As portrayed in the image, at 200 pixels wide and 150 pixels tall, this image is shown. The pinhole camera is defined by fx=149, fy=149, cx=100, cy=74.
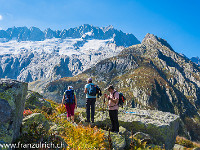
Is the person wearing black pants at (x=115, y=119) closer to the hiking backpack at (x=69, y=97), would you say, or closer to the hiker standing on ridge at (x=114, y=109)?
the hiker standing on ridge at (x=114, y=109)

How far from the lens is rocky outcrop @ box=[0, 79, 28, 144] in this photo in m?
Result: 4.88

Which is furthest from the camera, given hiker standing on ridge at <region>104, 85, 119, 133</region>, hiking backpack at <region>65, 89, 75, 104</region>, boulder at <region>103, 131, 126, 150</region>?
hiking backpack at <region>65, 89, 75, 104</region>

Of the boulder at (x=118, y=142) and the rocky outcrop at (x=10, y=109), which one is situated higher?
the rocky outcrop at (x=10, y=109)

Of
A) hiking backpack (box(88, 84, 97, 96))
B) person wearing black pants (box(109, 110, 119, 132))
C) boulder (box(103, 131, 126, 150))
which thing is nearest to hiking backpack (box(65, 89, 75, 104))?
hiking backpack (box(88, 84, 97, 96))

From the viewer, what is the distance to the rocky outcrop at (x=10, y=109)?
192 inches

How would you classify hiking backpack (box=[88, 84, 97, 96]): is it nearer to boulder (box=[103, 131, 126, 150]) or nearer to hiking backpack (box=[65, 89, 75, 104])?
hiking backpack (box=[65, 89, 75, 104])

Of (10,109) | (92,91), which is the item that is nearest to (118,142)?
(92,91)

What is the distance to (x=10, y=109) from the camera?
517 centimetres

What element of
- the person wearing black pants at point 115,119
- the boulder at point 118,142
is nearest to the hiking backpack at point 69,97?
the person wearing black pants at point 115,119

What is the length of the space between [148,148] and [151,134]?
2654 mm

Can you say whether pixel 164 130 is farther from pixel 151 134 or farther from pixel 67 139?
pixel 67 139

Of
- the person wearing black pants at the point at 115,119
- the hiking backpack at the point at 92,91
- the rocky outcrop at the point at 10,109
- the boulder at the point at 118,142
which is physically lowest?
the boulder at the point at 118,142

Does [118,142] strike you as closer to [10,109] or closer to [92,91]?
[92,91]

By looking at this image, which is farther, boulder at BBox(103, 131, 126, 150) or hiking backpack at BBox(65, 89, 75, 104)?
hiking backpack at BBox(65, 89, 75, 104)
